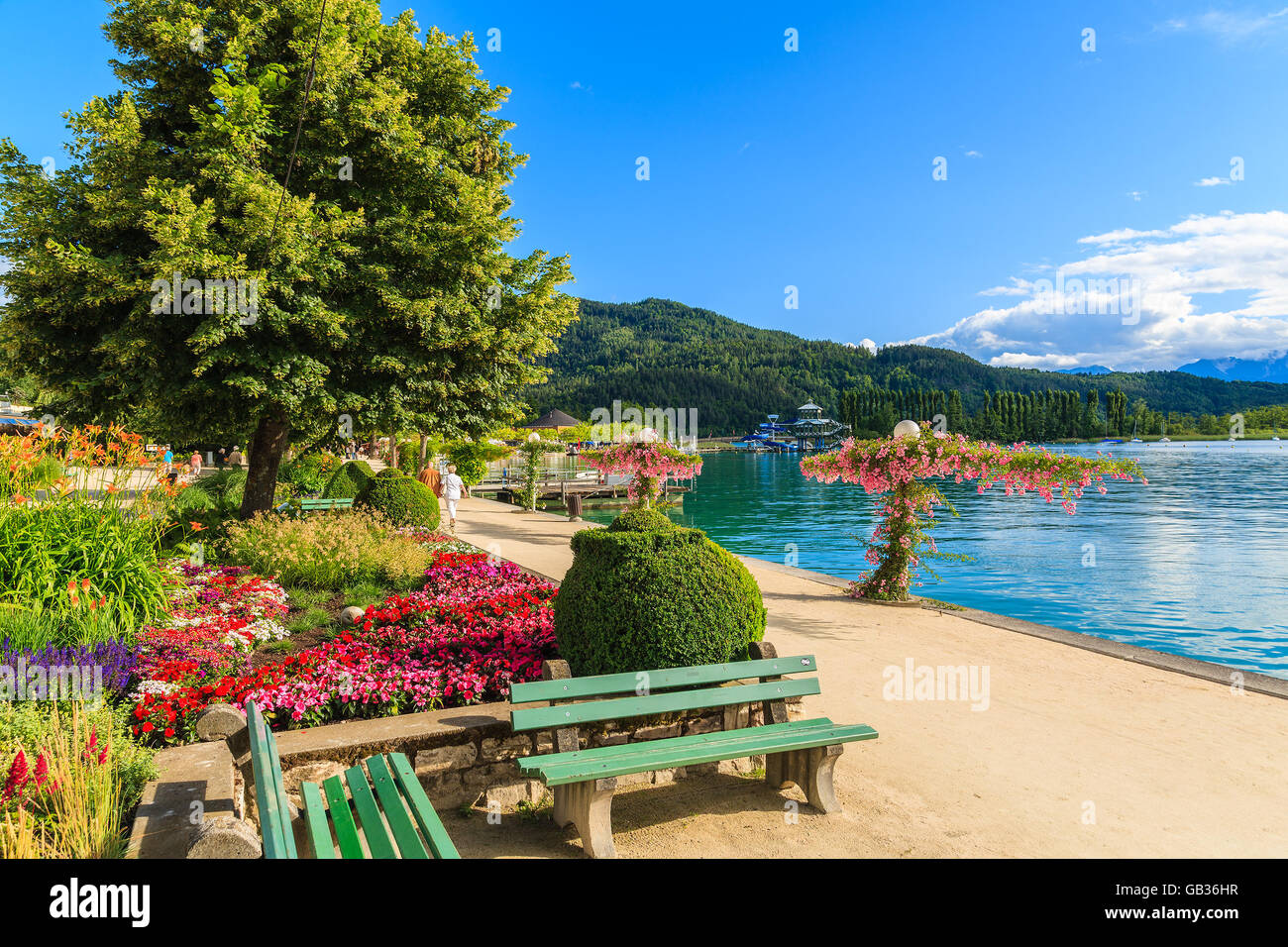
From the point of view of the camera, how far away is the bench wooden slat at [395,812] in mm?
2488

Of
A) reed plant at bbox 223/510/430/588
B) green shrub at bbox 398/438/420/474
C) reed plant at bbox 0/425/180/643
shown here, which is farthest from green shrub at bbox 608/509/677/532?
green shrub at bbox 398/438/420/474

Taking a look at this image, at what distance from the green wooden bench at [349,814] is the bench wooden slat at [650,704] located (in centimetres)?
77

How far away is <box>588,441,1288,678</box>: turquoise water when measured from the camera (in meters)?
11.8

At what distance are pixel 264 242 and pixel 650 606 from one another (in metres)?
8.33

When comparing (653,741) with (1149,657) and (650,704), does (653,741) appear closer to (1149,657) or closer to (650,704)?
(650,704)

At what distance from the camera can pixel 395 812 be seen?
2.82 meters

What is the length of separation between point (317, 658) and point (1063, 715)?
601 centimetres

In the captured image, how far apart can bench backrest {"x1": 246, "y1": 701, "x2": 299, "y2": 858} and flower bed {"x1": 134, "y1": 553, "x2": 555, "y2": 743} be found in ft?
4.72

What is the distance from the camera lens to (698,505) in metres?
35.7

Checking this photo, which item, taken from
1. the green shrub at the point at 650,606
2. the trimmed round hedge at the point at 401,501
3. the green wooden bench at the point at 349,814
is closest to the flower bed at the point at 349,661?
the green shrub at the point at 650,606

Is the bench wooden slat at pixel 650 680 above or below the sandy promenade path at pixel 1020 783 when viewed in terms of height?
above

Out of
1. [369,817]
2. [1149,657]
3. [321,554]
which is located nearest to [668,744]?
[369,817]

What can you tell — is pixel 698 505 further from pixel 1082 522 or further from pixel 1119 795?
pixel 1119 795

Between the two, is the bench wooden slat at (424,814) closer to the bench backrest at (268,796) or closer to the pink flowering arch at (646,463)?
the bench backrest at (268,796)
